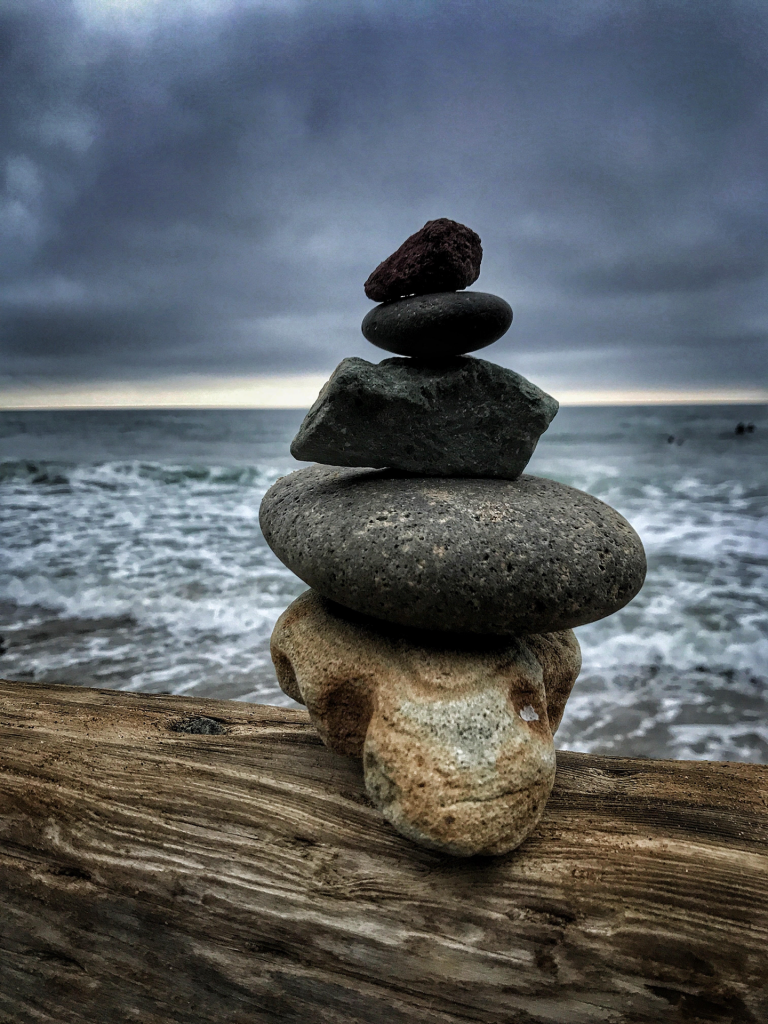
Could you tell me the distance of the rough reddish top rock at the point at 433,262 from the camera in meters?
2.29

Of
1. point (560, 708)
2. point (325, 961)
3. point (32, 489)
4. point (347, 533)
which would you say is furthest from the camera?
point (32, 489)

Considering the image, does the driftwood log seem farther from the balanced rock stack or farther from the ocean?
the ocean

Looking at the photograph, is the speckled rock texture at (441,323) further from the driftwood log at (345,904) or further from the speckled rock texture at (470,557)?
the driftwood log at (345,904)

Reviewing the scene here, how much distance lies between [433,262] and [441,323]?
26 cm

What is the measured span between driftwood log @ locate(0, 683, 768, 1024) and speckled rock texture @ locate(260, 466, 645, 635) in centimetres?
80

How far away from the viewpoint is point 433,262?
2.30 meters

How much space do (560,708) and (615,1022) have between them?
114 centimetres

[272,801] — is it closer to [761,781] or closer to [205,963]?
[205,963]

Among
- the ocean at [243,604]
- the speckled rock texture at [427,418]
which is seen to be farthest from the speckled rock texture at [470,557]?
the ocean at [243,604]

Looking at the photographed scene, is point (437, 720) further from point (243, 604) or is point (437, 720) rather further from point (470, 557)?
point (243, 604)

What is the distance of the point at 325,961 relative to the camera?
1.81m

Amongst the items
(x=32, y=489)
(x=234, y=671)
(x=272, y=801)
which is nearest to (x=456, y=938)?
(x=272, y=801)

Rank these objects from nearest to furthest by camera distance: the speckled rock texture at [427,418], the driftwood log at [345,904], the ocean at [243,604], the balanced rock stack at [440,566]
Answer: the driftwood log at [345,904]
the balanced rock stack at [440,566]
the speckled rock texture at [427,418]
the ocean at [243,604]

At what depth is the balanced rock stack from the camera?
6.17 feet
